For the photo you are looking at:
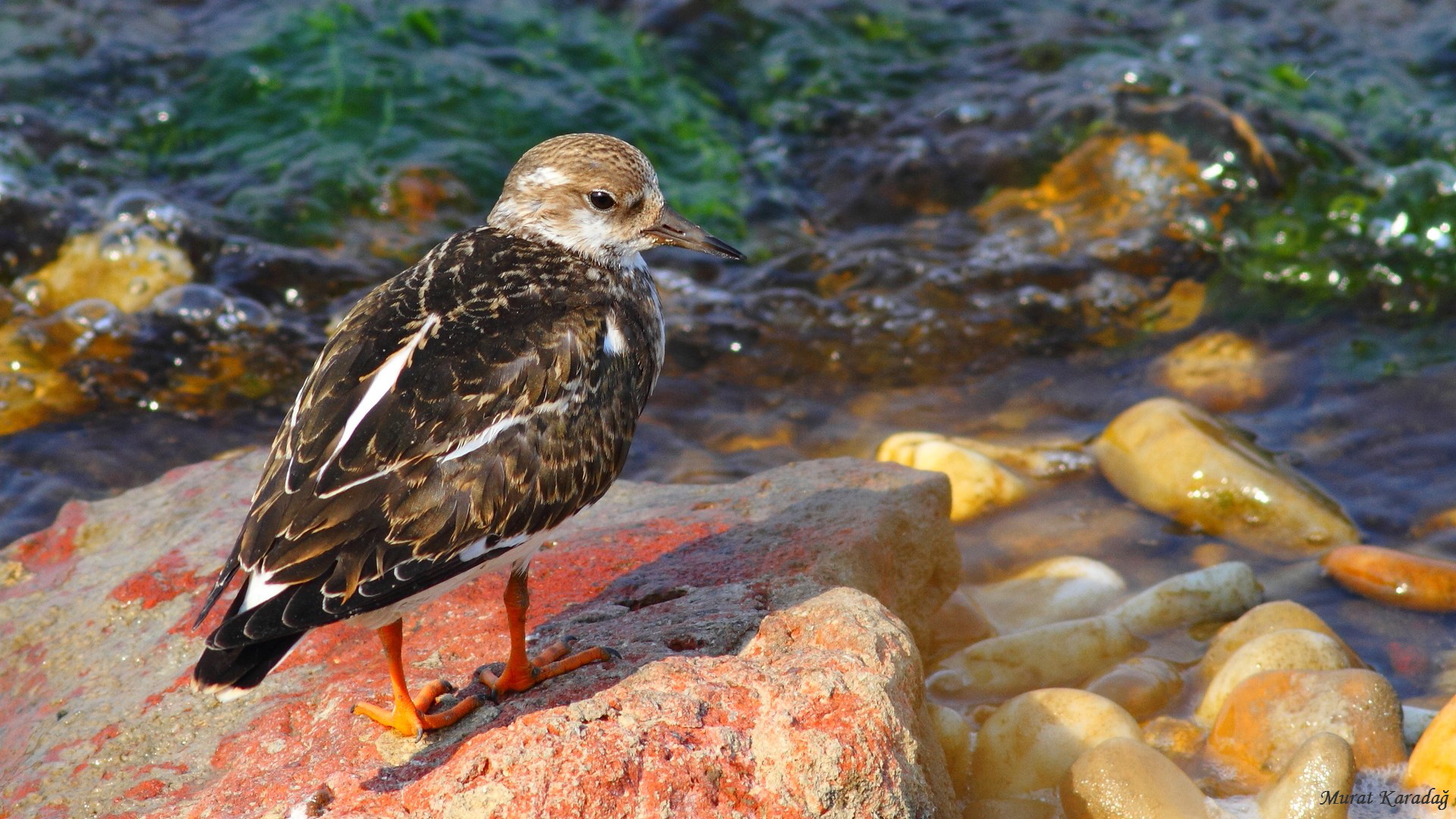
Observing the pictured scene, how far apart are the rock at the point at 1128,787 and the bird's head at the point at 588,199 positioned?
2.63 meters

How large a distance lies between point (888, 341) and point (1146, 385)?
1.73 meters

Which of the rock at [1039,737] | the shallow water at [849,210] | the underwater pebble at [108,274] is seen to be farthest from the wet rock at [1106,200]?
the underwater pebble at [108,274]

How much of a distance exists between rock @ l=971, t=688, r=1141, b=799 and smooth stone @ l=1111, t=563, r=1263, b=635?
917 mm

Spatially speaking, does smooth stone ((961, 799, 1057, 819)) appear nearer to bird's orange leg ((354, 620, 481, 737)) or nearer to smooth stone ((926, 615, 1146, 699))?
smooth stone ((926, 615, 1146, 699))

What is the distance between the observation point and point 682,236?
5340 mm

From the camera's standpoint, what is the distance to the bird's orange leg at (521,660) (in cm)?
425

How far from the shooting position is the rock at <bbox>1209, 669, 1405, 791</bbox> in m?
4.60

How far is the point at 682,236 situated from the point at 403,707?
2.30 meters

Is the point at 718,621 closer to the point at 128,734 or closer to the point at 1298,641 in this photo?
the point at 128,734

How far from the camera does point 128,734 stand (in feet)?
14.1

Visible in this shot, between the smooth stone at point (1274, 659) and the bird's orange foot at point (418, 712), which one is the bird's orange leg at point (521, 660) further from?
the smooth stone at point (1274, 659)

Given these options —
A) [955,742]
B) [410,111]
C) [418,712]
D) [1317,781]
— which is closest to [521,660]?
[418,712]

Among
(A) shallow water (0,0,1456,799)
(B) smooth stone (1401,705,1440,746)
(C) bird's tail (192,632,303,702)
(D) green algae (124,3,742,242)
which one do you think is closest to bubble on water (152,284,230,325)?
(A) shallow water (0,0,1456,799)

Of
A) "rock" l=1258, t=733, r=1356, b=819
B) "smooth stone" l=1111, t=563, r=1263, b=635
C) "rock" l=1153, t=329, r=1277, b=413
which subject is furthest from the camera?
"rock" l=1153, t=329, r=1277, b=413
